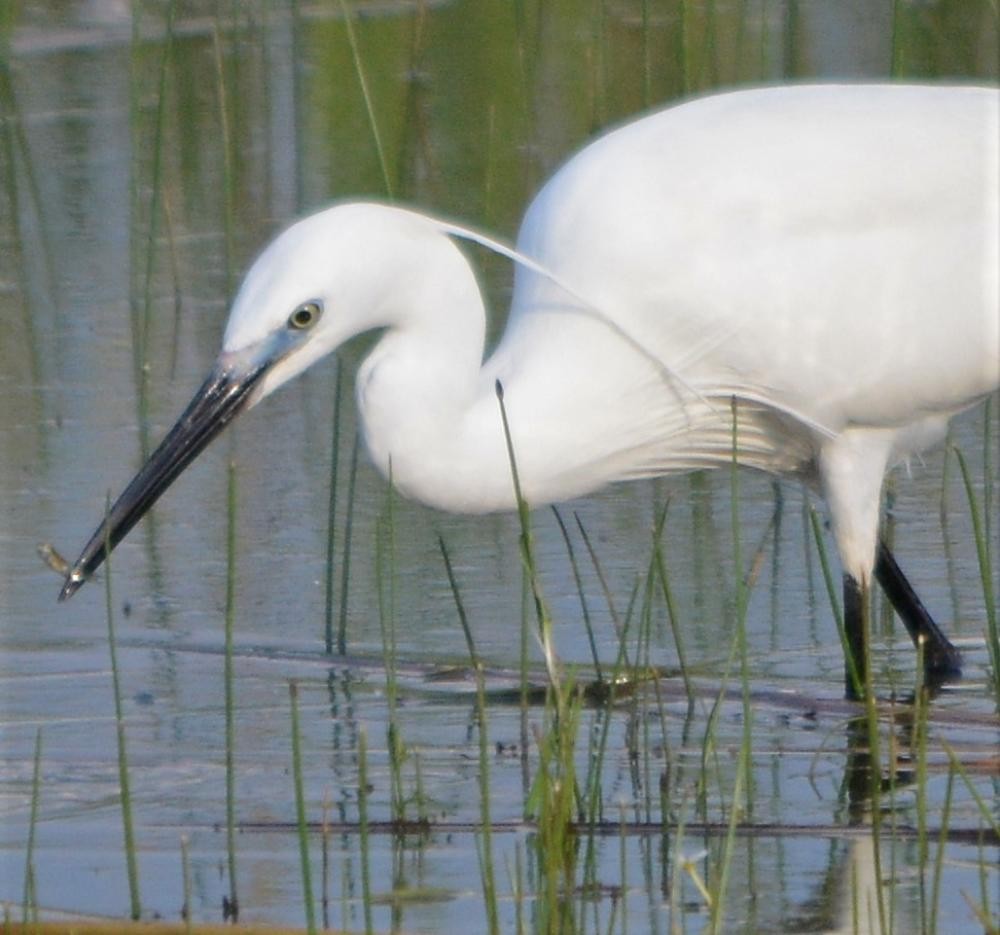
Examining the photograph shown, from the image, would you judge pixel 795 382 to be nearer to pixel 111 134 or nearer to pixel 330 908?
pixel 330 908

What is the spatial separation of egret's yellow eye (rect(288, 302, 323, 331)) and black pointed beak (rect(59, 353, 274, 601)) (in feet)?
0.24

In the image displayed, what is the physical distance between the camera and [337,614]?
5098 millimetres

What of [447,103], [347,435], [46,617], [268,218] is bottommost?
[46,617]

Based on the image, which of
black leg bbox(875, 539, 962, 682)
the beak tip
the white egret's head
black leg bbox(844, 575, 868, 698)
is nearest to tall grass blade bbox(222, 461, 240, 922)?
the white egret's head

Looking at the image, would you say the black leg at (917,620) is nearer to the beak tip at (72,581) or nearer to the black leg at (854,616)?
the black leg at (854,616)

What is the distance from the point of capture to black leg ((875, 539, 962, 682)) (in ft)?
15.8

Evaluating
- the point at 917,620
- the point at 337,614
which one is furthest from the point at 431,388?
the point at 917,620

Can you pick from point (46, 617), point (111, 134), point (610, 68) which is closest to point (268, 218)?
point (111, 134)

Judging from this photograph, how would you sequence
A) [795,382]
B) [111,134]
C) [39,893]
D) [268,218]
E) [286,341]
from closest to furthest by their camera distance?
[39,893], [286,341], [795,382], [268,218], [111,134]

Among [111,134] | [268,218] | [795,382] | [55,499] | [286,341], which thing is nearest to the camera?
[286,341]

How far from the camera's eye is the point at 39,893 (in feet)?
12.1

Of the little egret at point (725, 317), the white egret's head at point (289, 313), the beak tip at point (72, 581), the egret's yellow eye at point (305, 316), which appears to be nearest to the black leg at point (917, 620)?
the little egret at point (725, 317)

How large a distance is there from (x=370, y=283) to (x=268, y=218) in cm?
401

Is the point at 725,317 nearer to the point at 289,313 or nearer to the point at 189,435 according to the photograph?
the point at 289,313
